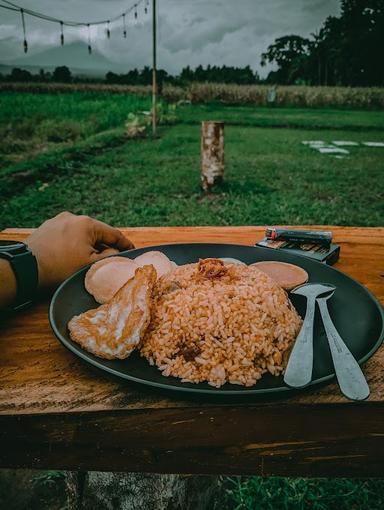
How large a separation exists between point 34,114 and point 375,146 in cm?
1157

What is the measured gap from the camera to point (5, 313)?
122 centimetres

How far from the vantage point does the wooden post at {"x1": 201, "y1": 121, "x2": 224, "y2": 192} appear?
6801mm

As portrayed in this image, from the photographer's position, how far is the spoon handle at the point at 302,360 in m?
0.82

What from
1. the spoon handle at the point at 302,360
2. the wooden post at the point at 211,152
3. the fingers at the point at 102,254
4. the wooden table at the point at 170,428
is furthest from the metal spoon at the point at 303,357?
the wooden post at the point at 211,152

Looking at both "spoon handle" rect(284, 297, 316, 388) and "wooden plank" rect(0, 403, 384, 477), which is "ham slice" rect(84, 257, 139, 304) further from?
"spoon handle" rect(284, 297, 316, 388)

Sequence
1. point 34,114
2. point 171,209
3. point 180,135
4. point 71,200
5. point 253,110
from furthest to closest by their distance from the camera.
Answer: point 253,110
point 34,114
point 180,135
point 71,200
point 171,209

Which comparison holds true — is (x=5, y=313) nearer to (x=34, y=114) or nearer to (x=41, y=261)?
(x=41, y=261)

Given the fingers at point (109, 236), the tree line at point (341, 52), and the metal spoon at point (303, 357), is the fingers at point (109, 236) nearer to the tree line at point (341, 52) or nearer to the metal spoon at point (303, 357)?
the metal spoon at point (303, 357)

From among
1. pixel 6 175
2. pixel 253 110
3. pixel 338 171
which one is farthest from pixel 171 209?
pixel 253 110

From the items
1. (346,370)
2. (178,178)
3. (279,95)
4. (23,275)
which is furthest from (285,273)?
(279,95)

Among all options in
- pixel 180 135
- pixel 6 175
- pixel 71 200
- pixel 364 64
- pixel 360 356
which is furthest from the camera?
pixel 364 64

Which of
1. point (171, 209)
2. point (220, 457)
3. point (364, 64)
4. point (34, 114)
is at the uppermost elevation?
point (364, 64)

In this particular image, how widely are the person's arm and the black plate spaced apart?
0.42 feet

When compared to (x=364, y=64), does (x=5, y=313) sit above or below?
below
